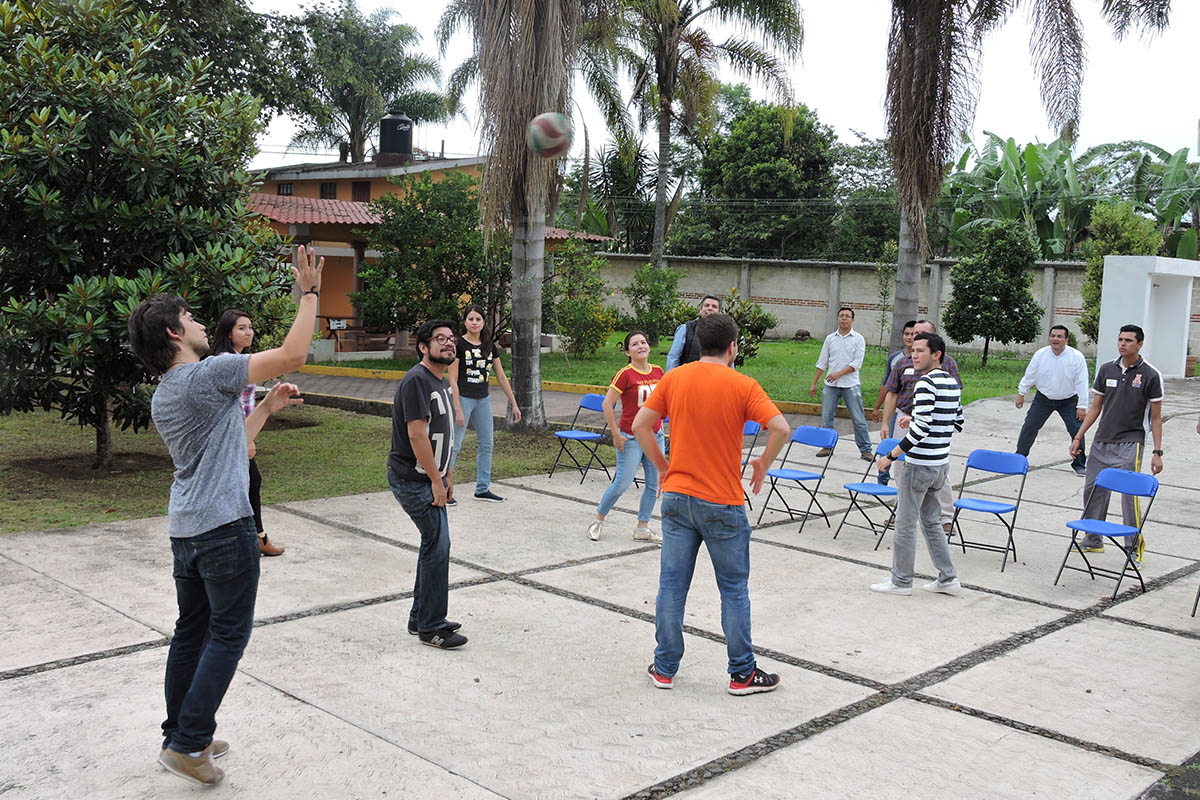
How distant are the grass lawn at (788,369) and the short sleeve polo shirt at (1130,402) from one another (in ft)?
29.2

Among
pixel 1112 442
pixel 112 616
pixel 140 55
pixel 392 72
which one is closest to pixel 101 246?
pixel 140 55

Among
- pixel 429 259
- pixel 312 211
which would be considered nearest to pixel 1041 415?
pixel 429 259

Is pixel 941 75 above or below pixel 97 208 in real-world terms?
above

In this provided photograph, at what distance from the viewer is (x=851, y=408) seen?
11930 mm

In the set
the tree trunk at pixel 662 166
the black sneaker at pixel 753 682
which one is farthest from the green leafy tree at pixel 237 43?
the black sneaker at pixel 753 682

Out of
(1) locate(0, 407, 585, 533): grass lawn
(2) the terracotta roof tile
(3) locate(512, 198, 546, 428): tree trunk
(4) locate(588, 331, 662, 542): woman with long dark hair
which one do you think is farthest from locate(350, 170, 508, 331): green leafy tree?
(4) locate(588, 331, 662, 542): woman with long dark hair

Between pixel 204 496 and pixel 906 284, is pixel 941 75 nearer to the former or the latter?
pixel 906 284

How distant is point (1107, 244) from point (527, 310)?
18.8 meters

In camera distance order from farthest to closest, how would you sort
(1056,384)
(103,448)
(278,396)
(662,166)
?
(662,166), (1056,384), (103,448), (278,396)

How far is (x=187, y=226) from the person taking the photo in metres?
9.72

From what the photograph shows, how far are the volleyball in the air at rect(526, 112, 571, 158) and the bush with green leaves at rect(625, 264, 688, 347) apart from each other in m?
12.7

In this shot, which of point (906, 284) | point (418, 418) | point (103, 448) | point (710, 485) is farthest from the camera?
point (906, 284)

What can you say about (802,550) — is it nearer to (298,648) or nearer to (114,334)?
(298,648)

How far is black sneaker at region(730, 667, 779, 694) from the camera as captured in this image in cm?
501
